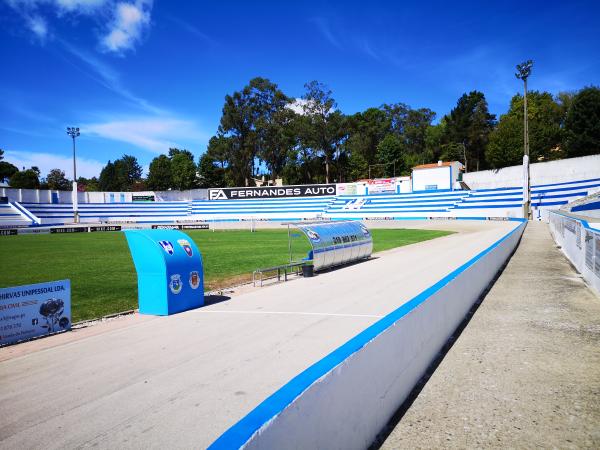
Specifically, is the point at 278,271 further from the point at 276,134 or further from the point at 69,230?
the point at 276,134

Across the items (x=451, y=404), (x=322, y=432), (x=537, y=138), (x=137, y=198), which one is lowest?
(x=451, y=404)

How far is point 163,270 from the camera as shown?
1050 cm

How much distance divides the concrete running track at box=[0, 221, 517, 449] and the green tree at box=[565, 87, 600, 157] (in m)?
67.9

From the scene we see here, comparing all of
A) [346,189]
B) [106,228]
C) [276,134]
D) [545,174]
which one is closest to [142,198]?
[106,228]

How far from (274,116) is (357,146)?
2093 centimetres

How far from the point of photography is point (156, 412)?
203 inches

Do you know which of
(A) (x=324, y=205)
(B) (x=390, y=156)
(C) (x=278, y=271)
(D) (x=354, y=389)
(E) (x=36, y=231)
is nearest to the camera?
(D) (x=354, y=389)

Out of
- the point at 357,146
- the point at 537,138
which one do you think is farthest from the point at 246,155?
the point at 537,138

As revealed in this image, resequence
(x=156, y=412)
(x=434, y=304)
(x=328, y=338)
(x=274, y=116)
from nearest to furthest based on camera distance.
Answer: (x=156, y=412) < (x=434, y=304) < (x=328, y=338) < (x=274, y=116)

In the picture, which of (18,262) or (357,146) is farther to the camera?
(357,146)

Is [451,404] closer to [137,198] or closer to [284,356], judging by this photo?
[284,356]

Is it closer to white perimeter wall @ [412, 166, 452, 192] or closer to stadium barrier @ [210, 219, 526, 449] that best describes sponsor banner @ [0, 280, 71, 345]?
stadium barrier @ [210, 219, 526, 449]

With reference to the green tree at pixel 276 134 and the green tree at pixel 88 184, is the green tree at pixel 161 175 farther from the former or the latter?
the green tree at pixel 88 184

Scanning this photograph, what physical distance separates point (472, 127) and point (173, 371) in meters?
93.3
